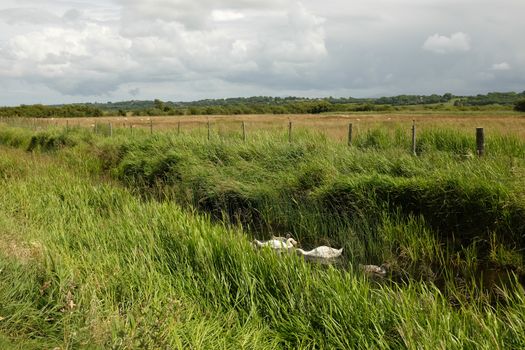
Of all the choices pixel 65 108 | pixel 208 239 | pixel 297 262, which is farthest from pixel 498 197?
pixel 65 108

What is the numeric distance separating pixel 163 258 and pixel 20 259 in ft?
4.92

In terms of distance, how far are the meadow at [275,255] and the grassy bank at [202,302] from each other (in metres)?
0.02

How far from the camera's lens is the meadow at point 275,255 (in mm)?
4043

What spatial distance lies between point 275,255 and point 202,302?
3.14ft

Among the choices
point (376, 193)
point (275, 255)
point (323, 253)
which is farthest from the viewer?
point (376, 193)

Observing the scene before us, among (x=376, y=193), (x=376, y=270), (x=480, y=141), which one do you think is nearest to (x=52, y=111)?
(x=480, y=141)

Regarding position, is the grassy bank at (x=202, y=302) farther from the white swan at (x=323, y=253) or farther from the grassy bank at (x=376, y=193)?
the grassy bank at (x=376, y=193)

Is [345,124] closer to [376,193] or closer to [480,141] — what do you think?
[480,141]

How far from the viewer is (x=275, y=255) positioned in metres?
5.32

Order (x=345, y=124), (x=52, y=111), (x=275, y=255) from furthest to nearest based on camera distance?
(x=52, y=111)
(x=345, y=124)
(x=275, y=255)

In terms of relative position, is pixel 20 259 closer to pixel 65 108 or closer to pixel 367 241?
pixel 367 241

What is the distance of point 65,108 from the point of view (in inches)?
3487

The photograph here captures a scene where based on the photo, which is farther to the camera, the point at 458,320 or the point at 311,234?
the point at 311,234

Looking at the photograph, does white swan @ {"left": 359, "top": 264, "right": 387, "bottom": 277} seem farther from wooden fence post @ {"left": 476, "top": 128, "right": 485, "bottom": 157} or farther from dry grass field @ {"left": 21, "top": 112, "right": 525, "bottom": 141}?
dry grass field @ {"left": 21, "top": 112, "right": 525, "bottom": 141}
